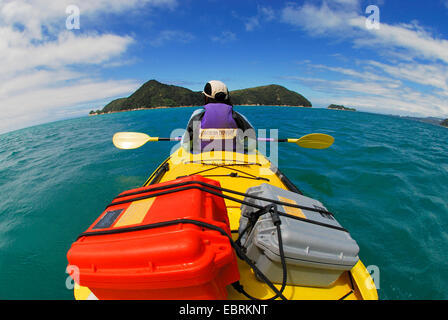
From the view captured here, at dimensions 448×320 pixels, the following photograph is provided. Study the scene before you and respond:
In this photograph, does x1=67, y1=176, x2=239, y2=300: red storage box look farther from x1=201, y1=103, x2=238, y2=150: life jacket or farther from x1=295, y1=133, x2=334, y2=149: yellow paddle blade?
x1=295, y1=133, x2=334, y2=149: yellow paddle blade

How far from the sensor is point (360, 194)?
5.20 m

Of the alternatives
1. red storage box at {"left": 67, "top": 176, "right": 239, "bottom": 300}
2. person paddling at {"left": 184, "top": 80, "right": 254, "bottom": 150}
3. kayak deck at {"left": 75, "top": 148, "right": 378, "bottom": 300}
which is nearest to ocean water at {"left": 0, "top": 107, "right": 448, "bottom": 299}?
kayak deck at {"left": 75, "top": 148, "right": 378, "bottom": 300}

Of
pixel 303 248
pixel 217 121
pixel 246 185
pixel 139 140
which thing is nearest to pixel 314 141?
pixel 217 121

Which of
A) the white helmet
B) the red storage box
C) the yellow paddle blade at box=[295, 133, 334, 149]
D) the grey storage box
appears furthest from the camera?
the yellow paddle blade at box=[295, 133, 334, 149]

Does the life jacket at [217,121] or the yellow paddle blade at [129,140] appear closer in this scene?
the life jacket at [217,121]

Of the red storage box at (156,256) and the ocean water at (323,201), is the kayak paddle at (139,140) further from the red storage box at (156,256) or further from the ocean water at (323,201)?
the red storage box at (156,256)

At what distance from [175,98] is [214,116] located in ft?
360

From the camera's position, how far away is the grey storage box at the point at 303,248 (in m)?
1.40

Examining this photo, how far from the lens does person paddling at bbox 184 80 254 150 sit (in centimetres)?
439

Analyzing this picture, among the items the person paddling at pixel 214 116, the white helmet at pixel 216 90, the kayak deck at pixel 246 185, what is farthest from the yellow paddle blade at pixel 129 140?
the white helmet at pixel 216 90

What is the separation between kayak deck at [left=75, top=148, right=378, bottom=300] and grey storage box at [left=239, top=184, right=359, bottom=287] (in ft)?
0.35

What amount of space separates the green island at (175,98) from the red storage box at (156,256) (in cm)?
10098
